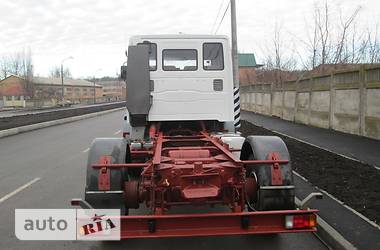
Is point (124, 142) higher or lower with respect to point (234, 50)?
lower

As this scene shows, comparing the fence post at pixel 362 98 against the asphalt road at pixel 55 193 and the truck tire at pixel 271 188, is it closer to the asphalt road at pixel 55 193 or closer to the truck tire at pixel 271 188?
the asphalt road at pixel 55 193

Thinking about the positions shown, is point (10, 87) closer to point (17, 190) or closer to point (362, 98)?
point (362, 98)

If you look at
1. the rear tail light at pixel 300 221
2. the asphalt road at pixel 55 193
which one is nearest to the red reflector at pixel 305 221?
the rear tail light at pixel 300 221

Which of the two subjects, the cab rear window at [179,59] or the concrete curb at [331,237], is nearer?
the concrete curb at [331,237]

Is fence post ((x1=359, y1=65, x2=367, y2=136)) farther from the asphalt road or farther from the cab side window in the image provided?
the asphalt road

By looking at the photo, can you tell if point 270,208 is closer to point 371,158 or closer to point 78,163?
point 371,158

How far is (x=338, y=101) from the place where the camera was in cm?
1731

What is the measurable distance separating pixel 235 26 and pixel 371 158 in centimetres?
1087

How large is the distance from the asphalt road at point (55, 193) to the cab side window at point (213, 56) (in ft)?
11.8

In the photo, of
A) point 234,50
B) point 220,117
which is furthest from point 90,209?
point 234,50

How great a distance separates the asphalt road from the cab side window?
360 centimetres

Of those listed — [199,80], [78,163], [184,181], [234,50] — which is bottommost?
[78,163]

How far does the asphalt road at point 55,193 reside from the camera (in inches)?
221

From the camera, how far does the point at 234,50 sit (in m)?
19.9
